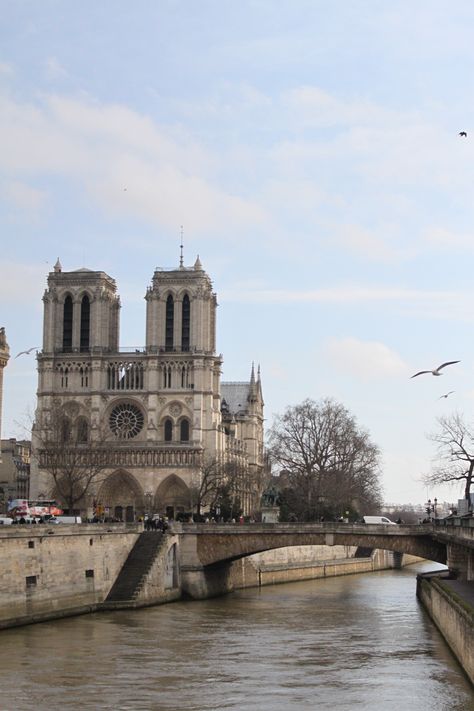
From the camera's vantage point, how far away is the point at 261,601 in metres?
62.6

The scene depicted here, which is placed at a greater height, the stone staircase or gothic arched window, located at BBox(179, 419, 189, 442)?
gothic arched window, located at BBox(179, 419, 189, 442)

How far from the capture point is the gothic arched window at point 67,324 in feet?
417

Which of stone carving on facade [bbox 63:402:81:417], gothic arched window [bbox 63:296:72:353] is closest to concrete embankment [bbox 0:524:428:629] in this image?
stone carving on facade [bbox 63:402:81:417]

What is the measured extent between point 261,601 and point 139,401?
63.3 metres

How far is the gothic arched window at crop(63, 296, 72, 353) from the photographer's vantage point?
417 ft

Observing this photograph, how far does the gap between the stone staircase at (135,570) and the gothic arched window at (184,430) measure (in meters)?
60.7

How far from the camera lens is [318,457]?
338 ft

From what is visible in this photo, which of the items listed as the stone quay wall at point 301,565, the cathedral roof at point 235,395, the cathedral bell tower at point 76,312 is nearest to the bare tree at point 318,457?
the stone quay wall at point 301,565

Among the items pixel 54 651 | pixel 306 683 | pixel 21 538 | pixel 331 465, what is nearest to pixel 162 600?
pixel 21 538

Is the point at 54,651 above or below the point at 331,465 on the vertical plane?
below

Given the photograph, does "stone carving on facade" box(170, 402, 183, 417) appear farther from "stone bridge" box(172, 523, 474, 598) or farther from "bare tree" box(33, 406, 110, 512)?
"stone bridge" box(172, 523, 474, 598)

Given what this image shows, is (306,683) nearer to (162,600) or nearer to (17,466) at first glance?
(162,600)

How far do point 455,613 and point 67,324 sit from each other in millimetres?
93013

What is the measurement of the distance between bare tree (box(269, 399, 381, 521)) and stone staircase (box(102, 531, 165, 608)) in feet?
124
